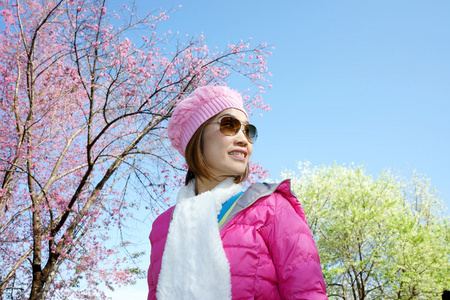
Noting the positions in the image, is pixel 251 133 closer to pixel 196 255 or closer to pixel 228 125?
pixel 228 125

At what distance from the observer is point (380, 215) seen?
15.9 m

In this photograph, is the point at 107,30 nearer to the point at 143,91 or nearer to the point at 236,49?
the point at 143,91

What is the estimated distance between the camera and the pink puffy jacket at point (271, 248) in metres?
1.64

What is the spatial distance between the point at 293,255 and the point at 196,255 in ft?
1.64

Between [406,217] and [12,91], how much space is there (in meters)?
15.4

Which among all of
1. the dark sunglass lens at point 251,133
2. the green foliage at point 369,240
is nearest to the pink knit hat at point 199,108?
the dark sunglass lens at point 251,133

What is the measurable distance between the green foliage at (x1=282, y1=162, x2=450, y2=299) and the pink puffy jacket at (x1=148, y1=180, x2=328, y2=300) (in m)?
13.2

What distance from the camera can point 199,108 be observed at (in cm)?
245

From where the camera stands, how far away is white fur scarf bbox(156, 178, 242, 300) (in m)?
1.77

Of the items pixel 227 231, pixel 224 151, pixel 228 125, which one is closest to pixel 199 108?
pixel 228 125

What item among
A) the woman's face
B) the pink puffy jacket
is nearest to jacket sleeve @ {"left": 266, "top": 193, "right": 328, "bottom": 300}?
the pink puffy jacket

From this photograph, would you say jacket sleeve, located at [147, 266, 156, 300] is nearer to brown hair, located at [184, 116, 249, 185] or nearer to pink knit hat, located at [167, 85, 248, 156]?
brown hair, located at [184, 116, 249, 185]

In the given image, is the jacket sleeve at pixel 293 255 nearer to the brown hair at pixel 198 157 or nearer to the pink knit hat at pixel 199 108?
the brown hair at pixel 198 157

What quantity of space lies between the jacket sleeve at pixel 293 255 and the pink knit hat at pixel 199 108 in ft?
2.47
